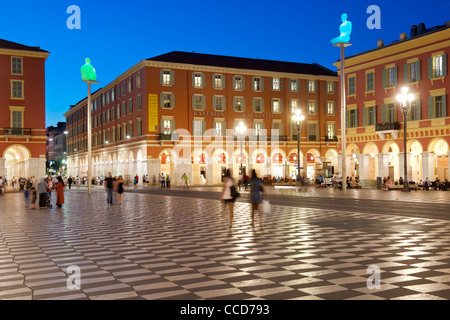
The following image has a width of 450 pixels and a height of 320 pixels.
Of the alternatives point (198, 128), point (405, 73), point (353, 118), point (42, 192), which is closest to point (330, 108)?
point (198, 128)

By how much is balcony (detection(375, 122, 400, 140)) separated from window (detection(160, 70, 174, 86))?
1097 inches

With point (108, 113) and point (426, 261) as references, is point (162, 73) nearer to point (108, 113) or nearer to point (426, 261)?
point (108, 113)

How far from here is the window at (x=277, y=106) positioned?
70438mm

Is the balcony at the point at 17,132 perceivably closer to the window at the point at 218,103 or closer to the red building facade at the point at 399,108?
the window at the point at 218,103

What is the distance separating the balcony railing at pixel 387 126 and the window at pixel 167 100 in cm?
2719

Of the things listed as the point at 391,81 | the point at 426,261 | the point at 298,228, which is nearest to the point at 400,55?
the point at 391,81

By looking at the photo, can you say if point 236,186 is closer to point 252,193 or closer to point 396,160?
point 396,160

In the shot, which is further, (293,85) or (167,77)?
(293,85)

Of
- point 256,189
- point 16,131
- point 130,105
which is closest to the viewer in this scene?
point 256,189

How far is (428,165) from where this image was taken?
41.2 metres

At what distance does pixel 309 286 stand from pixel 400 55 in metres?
41.5

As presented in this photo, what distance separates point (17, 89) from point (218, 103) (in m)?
25.3

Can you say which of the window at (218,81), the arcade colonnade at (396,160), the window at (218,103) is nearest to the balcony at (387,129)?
the arcade colonnade at (396,160)

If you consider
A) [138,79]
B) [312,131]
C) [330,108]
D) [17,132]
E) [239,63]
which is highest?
[239,63]
